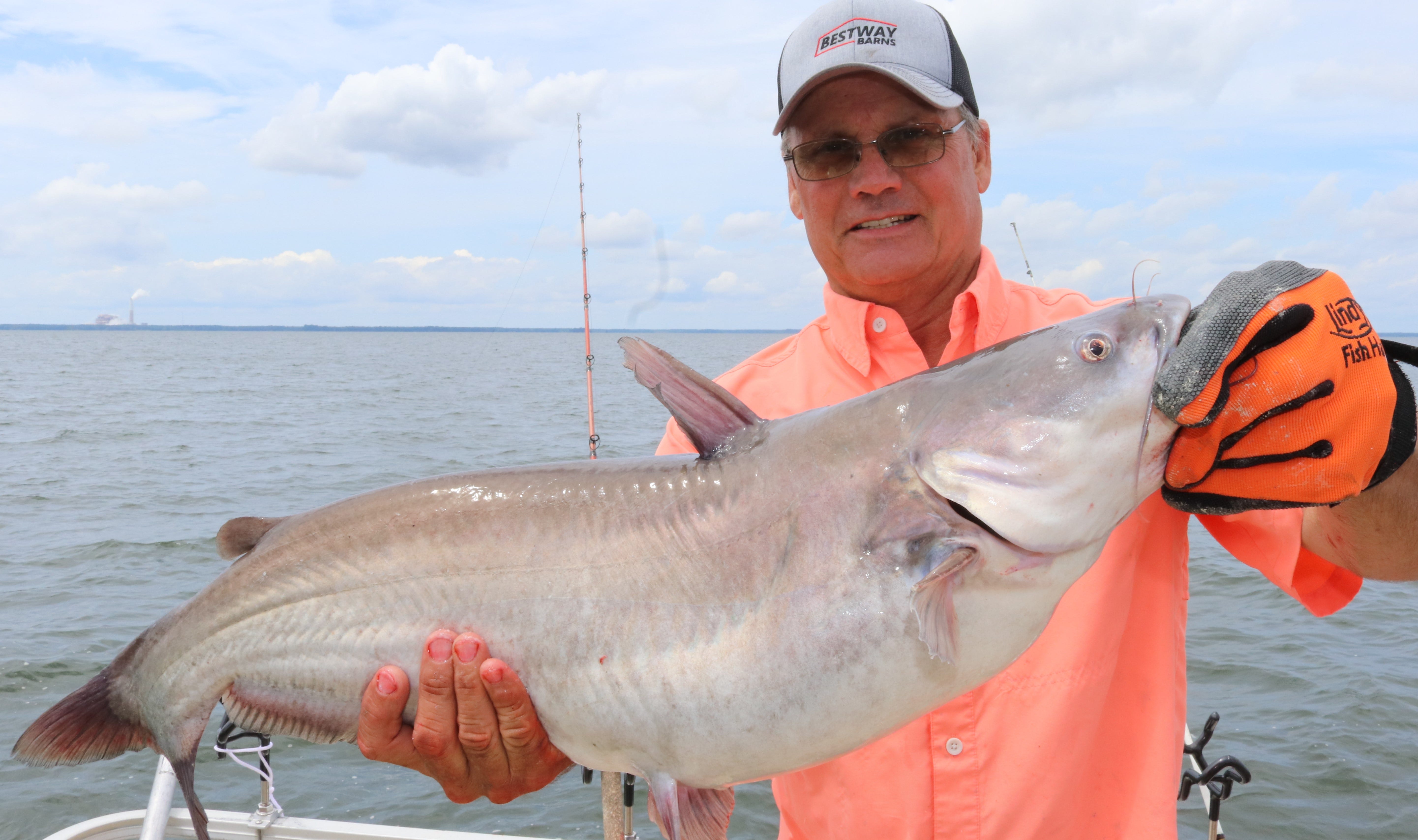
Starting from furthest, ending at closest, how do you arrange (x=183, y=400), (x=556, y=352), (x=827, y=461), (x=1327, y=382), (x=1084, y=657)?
1. (x=556, y=352)
2. (x=183, y=400)
3. (x=1084, y=657)
4. (x=827, y=461)
5. (x=1327, y=382)

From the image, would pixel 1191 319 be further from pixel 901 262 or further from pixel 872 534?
pixel 901 262

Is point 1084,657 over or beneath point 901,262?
beneath

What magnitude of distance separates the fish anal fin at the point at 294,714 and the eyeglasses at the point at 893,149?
6.06 feet

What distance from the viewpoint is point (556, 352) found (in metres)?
108

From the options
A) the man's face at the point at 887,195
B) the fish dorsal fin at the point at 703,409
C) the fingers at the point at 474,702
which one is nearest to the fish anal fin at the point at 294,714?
the fingers at the point at 474,702

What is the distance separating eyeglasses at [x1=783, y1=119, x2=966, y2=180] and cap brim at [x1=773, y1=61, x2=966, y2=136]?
0.25 ft

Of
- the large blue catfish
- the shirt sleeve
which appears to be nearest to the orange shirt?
the shirt sleeve

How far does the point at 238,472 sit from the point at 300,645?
58.2 ft

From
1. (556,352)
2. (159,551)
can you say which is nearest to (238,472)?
(159,551)

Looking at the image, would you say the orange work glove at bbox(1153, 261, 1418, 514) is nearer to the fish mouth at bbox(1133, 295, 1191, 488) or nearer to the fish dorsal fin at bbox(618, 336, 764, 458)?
the fish mouth at bbox(1133, 295, 1191, 488)

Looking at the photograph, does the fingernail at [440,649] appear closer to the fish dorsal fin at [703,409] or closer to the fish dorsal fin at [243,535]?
the fish dorsal fin at [243,535]

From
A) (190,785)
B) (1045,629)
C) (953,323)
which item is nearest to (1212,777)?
(1045,629)

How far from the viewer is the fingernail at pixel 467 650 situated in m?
2.02

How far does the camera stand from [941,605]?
1707mm
